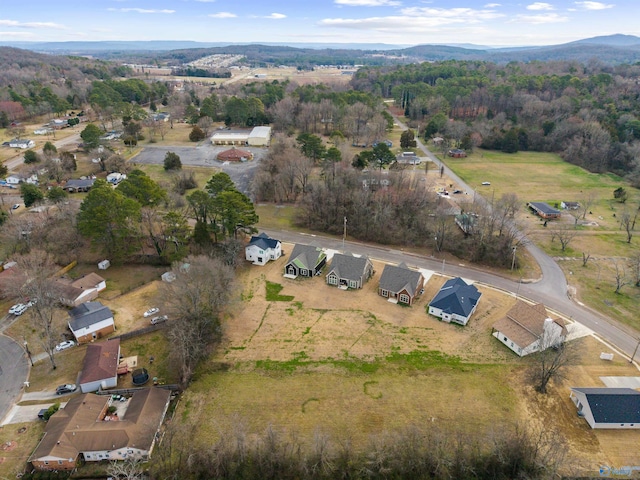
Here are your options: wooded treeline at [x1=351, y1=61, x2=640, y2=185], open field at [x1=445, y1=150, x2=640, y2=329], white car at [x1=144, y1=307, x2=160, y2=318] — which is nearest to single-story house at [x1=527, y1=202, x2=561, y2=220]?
open field at [x1=445, y1=150, x2=640, y2=329]

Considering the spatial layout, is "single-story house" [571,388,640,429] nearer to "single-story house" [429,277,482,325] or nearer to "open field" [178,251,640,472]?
"open field" [178,251,640,472]

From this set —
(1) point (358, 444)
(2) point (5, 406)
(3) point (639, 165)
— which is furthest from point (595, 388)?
(3) point (639, 165)

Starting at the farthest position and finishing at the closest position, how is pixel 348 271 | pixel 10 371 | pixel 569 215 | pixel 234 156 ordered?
1. pixel 234 156
2. pixel 569 215
3. pixel 348 271
4. pixel 10 371

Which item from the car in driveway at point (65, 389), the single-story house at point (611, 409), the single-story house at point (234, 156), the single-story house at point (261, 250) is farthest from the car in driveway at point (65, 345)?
the single-story house at point (234, 156)

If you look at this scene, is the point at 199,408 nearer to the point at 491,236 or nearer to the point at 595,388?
the point at 595,388

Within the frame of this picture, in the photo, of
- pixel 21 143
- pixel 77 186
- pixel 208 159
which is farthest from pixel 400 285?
pixel 21 143

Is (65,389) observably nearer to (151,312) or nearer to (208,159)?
(151,312)
